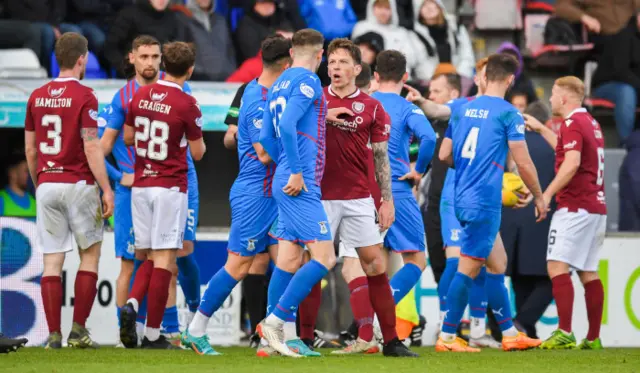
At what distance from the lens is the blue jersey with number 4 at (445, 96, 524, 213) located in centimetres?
1020

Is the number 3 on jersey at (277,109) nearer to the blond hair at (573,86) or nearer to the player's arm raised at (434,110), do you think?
the player's arm raised at (434,110)

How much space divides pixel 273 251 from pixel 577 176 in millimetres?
2806

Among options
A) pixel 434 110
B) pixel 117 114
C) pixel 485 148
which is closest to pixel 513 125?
pixel 485 148

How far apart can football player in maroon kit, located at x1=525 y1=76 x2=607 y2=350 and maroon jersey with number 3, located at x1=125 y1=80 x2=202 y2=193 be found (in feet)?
10.5

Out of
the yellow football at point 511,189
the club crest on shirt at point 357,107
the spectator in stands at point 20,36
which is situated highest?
the spectator in stands at point 20,36

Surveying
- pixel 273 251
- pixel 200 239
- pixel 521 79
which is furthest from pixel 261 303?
pixel 521 79

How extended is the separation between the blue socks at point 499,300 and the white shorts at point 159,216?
8.48ft

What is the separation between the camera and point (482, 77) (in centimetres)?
1060

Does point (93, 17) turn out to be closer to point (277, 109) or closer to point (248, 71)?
point (248, 71)

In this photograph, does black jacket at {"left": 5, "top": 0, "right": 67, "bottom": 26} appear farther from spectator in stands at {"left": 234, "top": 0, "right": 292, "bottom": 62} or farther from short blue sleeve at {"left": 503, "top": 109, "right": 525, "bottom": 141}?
short blue sleeve at {"left": 503, "top": 109, "right": 525, "bottom": 141}

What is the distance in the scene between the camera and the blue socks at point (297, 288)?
28.6 feet

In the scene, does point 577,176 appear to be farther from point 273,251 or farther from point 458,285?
point 273,251

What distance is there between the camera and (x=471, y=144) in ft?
33.8

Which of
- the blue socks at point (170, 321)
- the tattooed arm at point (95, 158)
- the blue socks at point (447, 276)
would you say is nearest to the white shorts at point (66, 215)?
the tattooed arm at point (95, 158)
